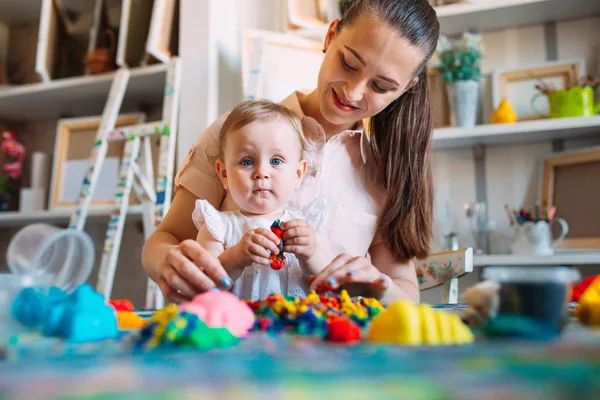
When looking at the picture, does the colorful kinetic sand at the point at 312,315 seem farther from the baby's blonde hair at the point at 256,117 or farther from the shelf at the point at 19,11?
the shelf at the point at 19,11

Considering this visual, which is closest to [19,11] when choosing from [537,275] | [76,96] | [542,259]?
[76,96]

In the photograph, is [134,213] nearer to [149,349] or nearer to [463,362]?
[149,349]

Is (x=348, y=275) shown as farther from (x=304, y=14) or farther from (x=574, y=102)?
(x=304, y=14)

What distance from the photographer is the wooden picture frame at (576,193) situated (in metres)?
2.07

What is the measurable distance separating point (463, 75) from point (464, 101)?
0.10 meters

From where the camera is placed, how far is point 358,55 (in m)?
1.07

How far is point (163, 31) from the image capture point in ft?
7.57

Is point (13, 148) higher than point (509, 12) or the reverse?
the reverse

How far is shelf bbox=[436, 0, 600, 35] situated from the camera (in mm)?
2084

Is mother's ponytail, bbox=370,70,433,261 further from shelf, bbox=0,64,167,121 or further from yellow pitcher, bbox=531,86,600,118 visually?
shelf, bbox=0,64,167,121

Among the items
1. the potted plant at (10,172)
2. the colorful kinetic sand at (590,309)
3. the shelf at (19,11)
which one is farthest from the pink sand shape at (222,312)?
the shelf at (19,11)

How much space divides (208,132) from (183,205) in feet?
0.59

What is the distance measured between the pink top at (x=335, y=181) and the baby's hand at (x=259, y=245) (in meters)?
0.32

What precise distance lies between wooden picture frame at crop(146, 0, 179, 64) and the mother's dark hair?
4.12ft
